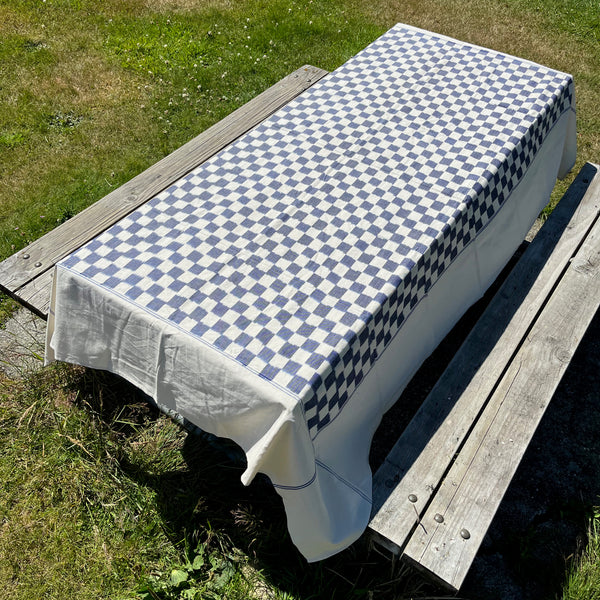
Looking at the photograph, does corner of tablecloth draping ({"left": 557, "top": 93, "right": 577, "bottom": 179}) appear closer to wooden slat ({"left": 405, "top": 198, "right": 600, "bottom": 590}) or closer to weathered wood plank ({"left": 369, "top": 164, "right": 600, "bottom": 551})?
weathered wood plank ({"left": 369, "top": 164, "right": 600, "bottom": 551})

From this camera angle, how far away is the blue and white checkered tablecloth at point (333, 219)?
2.34 meters

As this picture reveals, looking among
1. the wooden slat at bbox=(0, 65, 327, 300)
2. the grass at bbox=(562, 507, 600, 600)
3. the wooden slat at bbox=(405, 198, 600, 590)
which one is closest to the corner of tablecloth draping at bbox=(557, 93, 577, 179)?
the wooden slat at bbox=(405, 198, 600, 590)

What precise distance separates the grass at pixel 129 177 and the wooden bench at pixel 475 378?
0.49 metres

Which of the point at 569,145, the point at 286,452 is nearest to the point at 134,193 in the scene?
the point at 286,452

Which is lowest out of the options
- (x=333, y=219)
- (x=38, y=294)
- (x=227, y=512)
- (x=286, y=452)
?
(x=227, y=512)

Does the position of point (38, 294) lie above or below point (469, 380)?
below

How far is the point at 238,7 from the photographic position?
6.80 meters

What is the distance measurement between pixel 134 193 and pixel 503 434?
242 cm

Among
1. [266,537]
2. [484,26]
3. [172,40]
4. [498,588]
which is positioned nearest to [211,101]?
[172,40]

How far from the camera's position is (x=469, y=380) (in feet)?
9.52

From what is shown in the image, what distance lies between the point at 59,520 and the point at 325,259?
1838 millimetres

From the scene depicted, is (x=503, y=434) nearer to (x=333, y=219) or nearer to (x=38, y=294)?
(x=333, y=219)

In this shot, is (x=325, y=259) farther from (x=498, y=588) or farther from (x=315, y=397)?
(x=498, y=588)

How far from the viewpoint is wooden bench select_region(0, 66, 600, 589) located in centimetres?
247
